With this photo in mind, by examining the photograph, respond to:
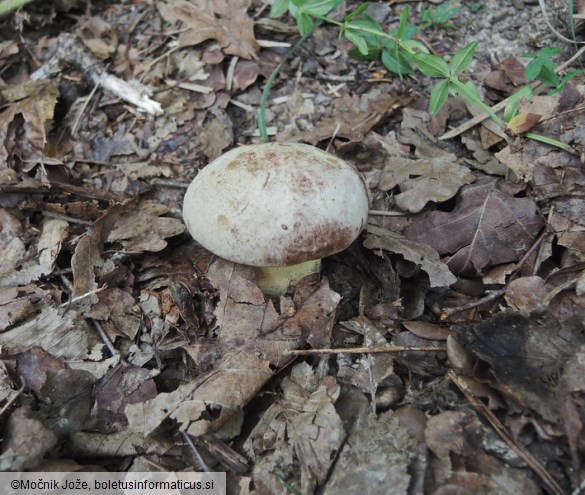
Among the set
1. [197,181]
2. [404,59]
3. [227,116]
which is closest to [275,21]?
[227,116]

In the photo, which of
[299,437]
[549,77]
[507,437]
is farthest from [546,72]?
[299,437]

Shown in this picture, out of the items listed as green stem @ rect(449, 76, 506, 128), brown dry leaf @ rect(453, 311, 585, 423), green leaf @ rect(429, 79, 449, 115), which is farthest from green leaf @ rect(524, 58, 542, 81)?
brown dry leaf @ rect(453, 311, 585, 423)

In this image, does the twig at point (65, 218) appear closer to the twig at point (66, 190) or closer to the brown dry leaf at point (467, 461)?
the twig at point (66, 190)

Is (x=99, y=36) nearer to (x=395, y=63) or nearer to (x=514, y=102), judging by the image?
(x=395, y=63)

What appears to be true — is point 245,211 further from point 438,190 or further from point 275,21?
point 275,21

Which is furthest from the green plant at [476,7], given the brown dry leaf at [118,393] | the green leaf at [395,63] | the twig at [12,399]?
the twig at [12,399]

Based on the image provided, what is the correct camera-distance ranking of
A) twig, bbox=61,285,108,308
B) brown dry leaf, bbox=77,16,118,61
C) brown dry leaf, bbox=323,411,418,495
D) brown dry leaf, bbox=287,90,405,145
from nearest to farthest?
1. brown dry leaf, bbox=323,411,418,495
2. twig, bbox=61,285,108,308
3. brown dry leaf, bbox=287,90,405,145
4. brown dry leaf, bbox=77,16,118,61

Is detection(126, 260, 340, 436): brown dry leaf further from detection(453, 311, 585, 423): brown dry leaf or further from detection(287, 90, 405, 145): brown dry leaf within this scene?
detection(287, 90, 405, 145): brown dry leaf
